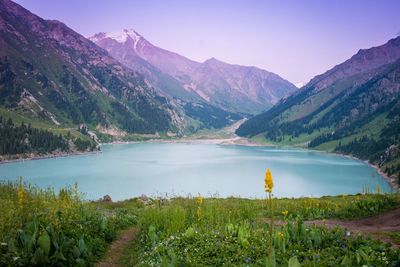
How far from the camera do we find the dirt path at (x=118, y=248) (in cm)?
1387

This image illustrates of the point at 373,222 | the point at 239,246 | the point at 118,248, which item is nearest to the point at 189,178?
the point at 373,222

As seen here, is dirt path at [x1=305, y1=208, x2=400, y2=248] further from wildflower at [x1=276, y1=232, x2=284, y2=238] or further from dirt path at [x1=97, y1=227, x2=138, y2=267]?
dirt path at [x1=97, y1=227, x2=138, y2=267]

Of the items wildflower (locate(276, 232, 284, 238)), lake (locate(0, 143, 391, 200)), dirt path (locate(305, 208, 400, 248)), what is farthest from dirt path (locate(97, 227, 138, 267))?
lake (locate(0, 143, 391, 200))

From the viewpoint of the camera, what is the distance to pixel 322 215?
22.1 m

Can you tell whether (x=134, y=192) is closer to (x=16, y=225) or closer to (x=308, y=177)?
(x=308, y=177)

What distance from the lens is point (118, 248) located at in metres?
16.1

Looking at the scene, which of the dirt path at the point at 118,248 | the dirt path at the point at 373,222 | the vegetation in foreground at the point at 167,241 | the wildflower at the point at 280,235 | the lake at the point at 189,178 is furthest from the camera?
the lake at the point at 189,178

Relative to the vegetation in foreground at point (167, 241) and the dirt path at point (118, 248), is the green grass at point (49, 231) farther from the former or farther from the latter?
the dirt path at point (118, 248)

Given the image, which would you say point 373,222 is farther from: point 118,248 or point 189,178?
point 189,178

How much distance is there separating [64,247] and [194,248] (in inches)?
175

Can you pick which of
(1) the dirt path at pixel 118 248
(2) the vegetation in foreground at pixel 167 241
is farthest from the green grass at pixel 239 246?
(1) the dirt path at pixel 118 248

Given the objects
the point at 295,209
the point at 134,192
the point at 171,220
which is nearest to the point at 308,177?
the point at 134,192

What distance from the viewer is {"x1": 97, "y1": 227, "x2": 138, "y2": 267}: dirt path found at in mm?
13867

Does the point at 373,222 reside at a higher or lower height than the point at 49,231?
lower
